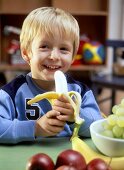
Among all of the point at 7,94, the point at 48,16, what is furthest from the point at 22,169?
the point at 48,16

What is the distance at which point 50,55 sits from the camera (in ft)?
3.34

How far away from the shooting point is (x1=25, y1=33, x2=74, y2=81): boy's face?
1023 mm

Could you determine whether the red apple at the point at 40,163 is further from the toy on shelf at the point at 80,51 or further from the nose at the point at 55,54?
the toy on shelf at the point at 80,51

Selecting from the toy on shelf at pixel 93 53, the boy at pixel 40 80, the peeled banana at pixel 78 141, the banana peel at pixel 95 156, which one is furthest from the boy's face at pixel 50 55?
the toy on shelf at pixel 93 53

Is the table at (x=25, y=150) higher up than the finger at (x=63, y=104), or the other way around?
the finger at (x=63, y=104)

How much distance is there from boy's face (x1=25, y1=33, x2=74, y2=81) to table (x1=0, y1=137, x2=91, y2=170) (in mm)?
193

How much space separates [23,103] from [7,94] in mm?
59

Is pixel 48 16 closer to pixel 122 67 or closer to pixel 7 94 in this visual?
pixel 7 94

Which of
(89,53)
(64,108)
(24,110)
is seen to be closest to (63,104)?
(64,108)

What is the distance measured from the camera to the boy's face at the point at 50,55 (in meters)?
1.02

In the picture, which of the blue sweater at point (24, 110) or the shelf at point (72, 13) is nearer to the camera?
the blue sweater at point (24, 110)

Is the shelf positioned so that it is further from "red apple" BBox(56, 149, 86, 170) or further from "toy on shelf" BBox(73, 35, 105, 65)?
"red apple" BBox(56, 149, 86, 170)

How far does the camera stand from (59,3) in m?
3.71

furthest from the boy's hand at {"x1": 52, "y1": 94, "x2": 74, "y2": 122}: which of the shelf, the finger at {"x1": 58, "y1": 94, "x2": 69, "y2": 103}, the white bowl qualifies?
the shelf
